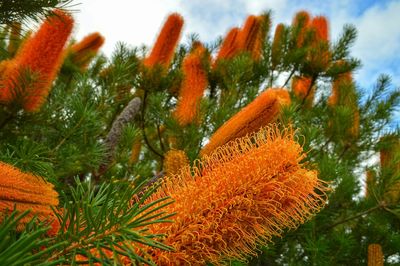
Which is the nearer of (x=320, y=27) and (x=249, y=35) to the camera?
(x=249, y=35)

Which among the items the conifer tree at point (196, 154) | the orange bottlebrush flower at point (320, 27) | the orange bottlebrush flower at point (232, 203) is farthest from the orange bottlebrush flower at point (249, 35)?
the orange bottlebrush flower at point (232, 203)

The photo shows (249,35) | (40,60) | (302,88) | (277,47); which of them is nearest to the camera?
(40,60)

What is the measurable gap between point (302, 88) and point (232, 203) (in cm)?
218

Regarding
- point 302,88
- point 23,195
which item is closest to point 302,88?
point 302,88

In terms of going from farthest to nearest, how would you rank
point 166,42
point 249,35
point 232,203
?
point 249,35
point 166,42
point 232,203

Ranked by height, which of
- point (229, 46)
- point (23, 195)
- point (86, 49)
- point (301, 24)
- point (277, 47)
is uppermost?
point (301, 24)

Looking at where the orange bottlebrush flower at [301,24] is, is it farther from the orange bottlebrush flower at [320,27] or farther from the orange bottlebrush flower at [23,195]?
the orange bottlebrush flower at [23,195]

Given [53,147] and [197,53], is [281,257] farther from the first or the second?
[53,147]

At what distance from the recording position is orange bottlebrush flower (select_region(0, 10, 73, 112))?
4.12 ft

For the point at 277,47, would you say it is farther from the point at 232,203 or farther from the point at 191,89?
the point at 232,203

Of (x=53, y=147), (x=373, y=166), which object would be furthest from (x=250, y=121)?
(x=373, y=166)

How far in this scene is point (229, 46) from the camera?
7.82ft

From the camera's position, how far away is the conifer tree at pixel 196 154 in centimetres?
57

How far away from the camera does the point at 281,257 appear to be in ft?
7.38
